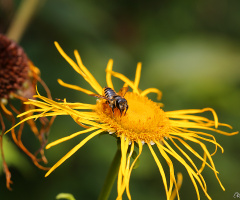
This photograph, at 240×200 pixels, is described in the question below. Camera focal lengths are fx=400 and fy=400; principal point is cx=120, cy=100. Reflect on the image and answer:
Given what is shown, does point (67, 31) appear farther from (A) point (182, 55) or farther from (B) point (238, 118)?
(B) point (238, 118)

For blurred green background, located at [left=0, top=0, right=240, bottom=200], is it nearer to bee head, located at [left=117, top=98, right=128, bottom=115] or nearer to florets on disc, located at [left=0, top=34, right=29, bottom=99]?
florets on disc, located at [left=0, top=34, right=29, bottom=99]

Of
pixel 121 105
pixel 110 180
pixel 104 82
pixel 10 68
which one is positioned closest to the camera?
pixel 110 180

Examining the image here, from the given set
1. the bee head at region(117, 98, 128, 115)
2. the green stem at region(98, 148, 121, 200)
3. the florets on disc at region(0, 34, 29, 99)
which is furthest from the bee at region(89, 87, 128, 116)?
the florets on disc at region(0, 34, 29, 99)

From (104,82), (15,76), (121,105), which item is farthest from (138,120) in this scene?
(104,82)

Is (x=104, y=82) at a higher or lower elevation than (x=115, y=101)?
higher

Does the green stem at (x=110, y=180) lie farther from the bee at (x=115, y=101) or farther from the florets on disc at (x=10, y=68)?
the florets on disc at (x=10, y=68)

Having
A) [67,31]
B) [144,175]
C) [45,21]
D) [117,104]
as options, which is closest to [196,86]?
[144,175]

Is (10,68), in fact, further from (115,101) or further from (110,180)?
(110,180)
